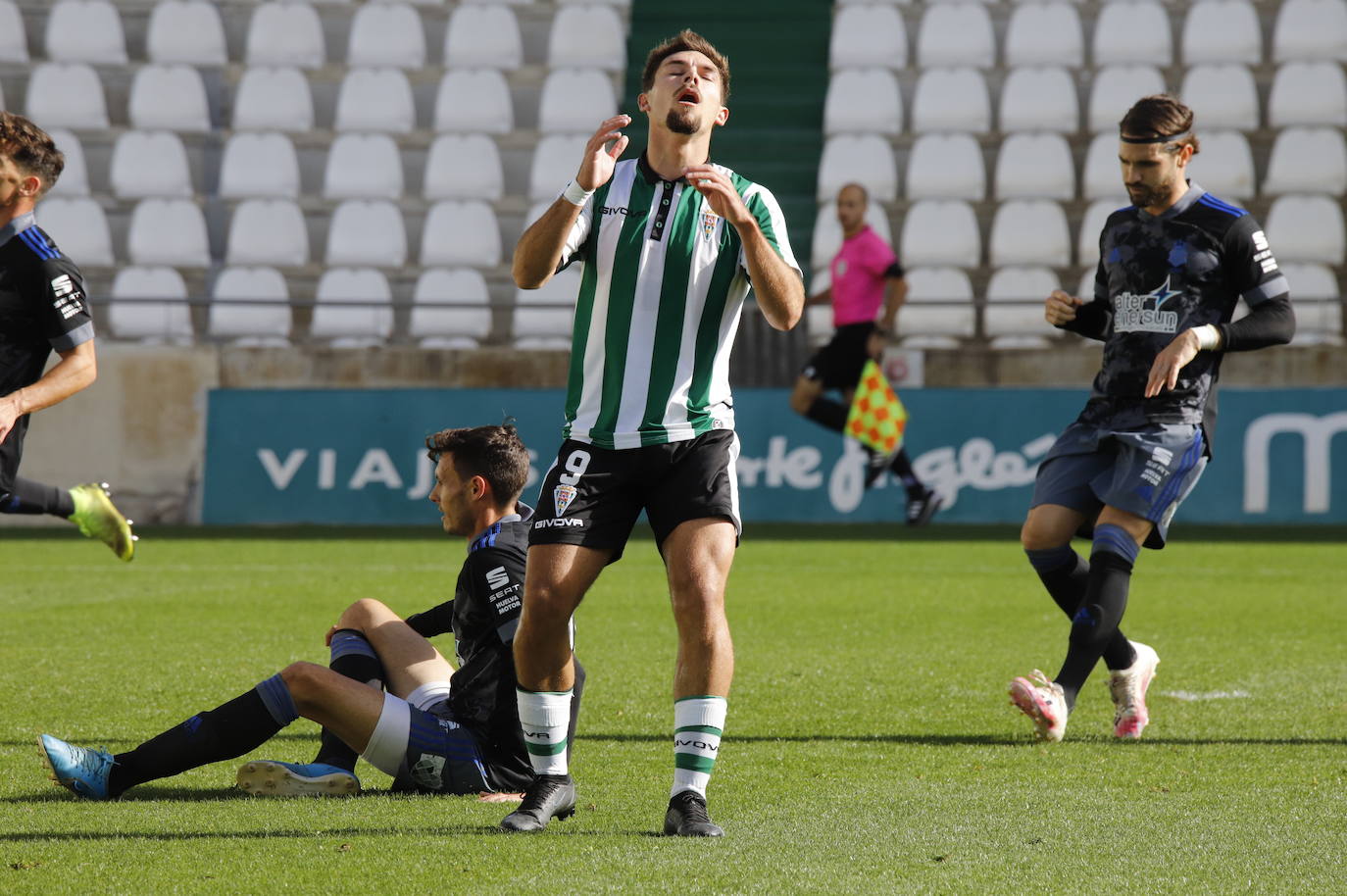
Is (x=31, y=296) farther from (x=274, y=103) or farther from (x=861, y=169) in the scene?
(x=274, y=103)

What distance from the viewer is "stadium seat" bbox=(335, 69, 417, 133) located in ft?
56.3

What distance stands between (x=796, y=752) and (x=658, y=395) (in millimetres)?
1433

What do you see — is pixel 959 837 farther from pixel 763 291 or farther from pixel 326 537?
pixel 326 537

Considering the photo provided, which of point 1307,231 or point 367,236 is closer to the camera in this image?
point 1307,231

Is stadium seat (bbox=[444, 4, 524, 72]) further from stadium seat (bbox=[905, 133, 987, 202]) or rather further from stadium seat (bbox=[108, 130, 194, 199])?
stadium seat (bbox=[905, 133, 987, 202])

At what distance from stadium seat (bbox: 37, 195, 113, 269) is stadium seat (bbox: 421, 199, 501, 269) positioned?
307cm

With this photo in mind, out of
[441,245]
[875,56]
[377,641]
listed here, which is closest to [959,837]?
[377,641]

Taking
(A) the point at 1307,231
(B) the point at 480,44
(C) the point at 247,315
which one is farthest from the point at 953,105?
(C) the point at 247,315

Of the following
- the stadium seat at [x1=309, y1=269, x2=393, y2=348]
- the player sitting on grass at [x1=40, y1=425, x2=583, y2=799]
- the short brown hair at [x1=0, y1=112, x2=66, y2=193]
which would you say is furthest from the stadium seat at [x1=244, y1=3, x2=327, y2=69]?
the player sitting on grass at [x1=40, y1=425, x2=583, y2=799]

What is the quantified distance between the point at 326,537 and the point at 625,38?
8.01m

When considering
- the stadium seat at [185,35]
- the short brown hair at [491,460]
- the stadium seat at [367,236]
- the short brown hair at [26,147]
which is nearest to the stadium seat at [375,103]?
the stadium seat at [367,236]

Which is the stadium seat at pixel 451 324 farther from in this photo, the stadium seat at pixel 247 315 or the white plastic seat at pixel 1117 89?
the white plastic seat at pixel 1117 89

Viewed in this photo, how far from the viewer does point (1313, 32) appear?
55.6 feet

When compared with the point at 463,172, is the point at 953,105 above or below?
above
